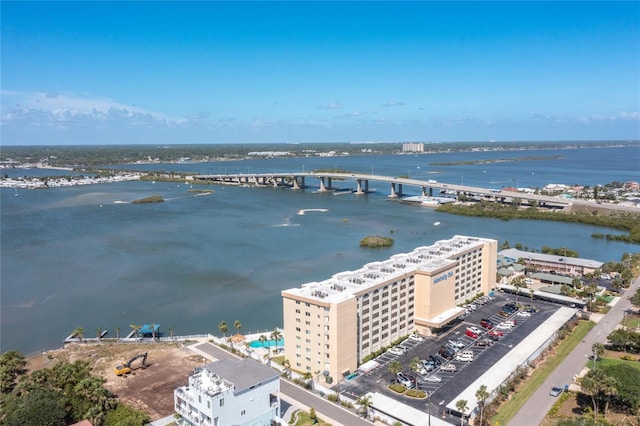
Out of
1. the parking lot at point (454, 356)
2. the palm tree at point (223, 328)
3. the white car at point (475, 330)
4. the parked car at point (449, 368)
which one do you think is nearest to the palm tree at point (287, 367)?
the parking lot at point (454, 356)

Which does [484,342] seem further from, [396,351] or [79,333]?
[79,333]

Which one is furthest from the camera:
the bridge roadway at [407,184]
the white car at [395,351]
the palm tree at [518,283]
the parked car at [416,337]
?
the bridge roadway at [407,184]

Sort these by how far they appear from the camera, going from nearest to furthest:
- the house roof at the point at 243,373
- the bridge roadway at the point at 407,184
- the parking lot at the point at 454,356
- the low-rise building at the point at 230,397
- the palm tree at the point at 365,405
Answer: the low-rise building at the point at 230,397
the house roof at the point at 243,373
the palm tree at the point at 365,405
the parking lot at the point at 454,356
the bridge roadway at the point at 407,184

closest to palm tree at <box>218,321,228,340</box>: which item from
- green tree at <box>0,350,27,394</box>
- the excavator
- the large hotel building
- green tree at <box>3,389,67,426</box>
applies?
the excavator

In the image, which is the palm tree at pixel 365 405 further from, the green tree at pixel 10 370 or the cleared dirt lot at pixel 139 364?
the green tree at pixel 10 370

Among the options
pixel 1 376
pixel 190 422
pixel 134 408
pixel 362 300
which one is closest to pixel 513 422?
pixel 362 300

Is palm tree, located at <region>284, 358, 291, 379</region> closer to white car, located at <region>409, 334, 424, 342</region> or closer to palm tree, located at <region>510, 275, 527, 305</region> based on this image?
white car, located at <region>409, 334, 424, 342</region>
